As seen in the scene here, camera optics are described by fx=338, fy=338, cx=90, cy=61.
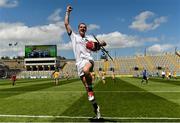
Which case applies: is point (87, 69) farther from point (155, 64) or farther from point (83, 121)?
point (155, 64)

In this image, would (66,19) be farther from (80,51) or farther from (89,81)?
(89,81)

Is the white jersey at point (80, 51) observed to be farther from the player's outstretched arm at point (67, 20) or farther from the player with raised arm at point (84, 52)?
the player's outstretched arm at point (67, 20)

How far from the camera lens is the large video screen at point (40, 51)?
153500 millimetres

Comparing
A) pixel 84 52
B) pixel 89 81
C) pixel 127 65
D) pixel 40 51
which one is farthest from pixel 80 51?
pixel 127 65

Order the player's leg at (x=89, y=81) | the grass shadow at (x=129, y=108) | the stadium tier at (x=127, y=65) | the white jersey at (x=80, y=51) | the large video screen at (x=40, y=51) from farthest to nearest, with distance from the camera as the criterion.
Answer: the large video screen at (x=40, y=51) → the stadium tier at (x=127, y=65) → the grass shadow at (x=129, y=108) → the white jersey at (x=80, y=51) → the player's leg at (x=89, y=81)

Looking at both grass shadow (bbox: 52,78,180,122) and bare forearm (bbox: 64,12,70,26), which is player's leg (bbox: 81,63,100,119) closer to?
grass shadow (bbox: 52,78,180,122)

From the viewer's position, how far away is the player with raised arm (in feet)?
28.5

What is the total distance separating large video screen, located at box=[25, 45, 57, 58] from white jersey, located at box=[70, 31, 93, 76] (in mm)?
144398

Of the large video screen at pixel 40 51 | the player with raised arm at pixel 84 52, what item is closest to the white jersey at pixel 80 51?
the player with raised arm at pixel 84 52

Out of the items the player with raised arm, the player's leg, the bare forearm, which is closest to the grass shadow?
the player's leg

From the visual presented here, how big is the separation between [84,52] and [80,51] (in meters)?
0.12

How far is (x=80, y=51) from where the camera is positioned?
28.9 ft

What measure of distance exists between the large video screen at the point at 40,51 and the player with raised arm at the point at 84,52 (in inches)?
5683

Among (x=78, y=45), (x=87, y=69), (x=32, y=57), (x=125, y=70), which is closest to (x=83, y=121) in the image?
(x=87, y=69)
